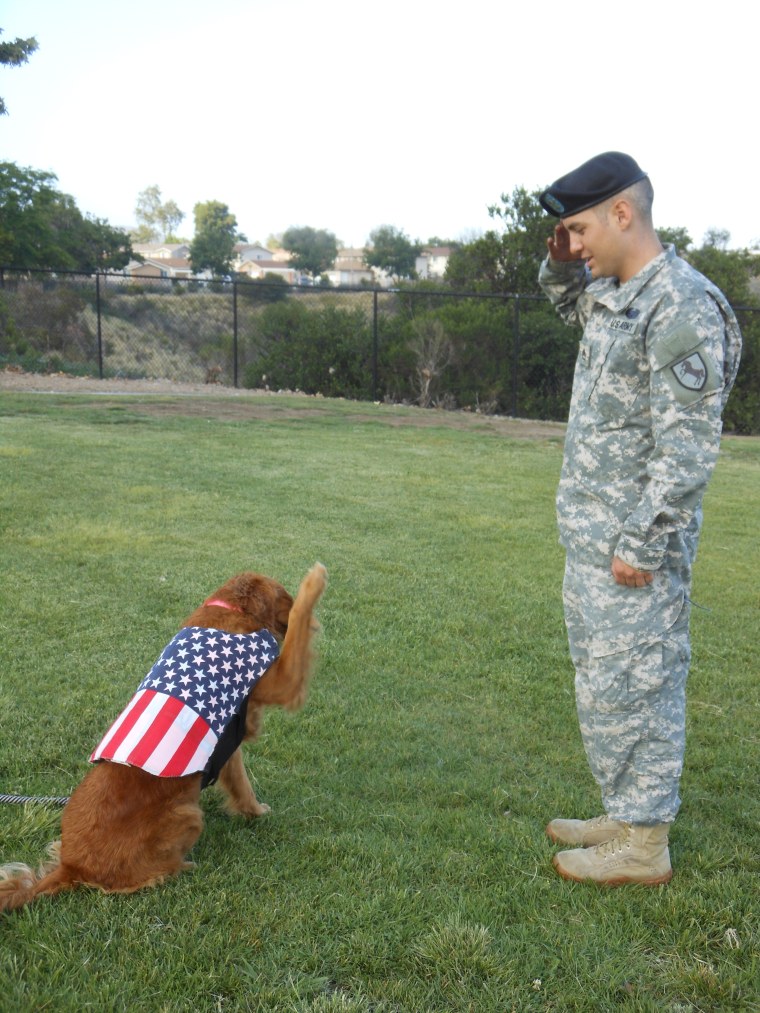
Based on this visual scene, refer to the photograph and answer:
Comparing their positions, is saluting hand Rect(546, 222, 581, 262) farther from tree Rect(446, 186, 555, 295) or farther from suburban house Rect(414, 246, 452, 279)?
suburban house Rect(414, 246, 452, 279)

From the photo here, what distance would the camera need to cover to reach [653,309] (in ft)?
8.01

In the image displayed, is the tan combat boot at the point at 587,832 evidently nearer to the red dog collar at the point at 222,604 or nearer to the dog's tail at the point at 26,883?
the red dog collar at the point at 222,604

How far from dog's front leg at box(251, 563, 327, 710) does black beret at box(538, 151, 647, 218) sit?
4.45 feet

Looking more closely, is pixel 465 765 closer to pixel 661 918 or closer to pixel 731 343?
pixel 661 918

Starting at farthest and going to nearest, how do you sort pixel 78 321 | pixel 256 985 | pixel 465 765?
pixel 78 321, pixel 465 765, pixel 256 985

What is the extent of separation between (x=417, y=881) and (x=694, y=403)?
1.67 metres

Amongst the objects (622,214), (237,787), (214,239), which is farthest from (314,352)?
(214,239)

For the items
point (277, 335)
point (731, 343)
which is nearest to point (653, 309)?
point (731, 343)

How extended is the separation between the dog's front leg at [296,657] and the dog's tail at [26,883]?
0.76 meters

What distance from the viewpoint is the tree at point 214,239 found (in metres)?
75.3

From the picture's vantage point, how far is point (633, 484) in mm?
2590

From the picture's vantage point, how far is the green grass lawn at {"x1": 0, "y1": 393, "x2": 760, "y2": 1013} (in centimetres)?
225

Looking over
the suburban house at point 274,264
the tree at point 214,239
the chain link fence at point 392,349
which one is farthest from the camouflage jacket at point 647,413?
the suburban house at point 274,264

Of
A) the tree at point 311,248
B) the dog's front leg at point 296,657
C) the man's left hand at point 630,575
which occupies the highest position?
the tree at point 311,248
